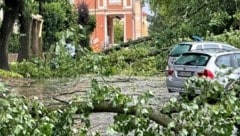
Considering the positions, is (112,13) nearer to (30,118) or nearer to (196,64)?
(196,64)

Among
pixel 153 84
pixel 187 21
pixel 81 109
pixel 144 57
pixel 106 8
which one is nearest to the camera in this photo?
pixel 81 109

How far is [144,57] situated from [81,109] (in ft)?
87.1

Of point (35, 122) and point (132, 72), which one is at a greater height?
point (35, 122)

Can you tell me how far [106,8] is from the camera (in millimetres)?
72688

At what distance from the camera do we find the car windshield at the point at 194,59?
1731 cm

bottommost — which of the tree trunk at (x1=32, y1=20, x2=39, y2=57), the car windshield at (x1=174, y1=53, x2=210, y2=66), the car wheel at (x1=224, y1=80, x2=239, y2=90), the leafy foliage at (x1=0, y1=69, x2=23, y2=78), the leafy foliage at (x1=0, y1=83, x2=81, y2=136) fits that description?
the leafy foliage at (x1=0, y1=69, x2=23, y2=78)

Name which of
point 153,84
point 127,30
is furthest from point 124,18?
point 153,84

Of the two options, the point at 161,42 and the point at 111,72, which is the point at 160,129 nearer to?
the point at 111,72

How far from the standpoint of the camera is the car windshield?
17.3 meters

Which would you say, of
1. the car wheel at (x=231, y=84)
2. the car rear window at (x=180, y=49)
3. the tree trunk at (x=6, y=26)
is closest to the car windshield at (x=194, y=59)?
the car rear window at (x=180, y=49)

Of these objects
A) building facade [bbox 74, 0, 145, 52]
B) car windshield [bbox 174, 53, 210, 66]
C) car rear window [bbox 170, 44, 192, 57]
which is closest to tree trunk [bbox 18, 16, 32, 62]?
car rear window [bbox 170, 44, 192, 57]

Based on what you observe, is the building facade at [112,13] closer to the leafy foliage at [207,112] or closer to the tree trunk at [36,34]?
the tree trunk at [36,34]

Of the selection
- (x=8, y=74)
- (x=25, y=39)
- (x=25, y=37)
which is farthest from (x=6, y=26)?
(x=25, y=39)

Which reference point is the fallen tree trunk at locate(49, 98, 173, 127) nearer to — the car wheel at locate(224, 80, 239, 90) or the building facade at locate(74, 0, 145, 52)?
the car wheel at locate(224, 80, 239, 90)
